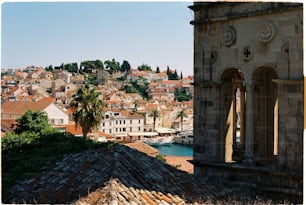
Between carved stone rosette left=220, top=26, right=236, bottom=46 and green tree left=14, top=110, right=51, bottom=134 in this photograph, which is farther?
green tree left=14, top=110, right=51, bottom=134

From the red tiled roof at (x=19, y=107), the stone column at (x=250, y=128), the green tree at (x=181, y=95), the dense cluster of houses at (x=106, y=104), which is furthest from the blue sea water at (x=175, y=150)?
the stone column at (x=250, y=128)

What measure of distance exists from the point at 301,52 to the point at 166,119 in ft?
295

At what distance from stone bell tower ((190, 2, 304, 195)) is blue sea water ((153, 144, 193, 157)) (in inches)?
2430

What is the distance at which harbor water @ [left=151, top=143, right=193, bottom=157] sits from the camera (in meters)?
73.6

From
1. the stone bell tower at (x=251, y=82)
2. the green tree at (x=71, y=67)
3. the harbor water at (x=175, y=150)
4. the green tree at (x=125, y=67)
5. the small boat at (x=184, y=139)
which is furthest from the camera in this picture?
the green tree at (x=125, y=67)

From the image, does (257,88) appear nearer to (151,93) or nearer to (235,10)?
(235,10)

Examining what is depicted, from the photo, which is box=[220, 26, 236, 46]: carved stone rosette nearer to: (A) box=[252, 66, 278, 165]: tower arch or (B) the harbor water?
(A) box=[252, 66, 278, 165]: tower arch

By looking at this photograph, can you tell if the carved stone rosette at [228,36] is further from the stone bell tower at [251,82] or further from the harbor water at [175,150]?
the harbor water at [175,150]

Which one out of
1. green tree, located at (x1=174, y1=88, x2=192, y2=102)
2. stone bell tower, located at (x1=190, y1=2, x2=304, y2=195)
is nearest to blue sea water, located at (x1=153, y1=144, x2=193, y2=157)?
green tree, located at (x1=174, y1=88, x2=192, y2=102)

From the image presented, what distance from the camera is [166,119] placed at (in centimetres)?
9881

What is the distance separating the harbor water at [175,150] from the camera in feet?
241

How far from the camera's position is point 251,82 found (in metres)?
10.1

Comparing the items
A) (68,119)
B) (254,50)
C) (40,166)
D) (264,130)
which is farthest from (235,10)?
(68,119)

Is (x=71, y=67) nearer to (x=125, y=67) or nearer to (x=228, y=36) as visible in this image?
(x=125, y=67)
